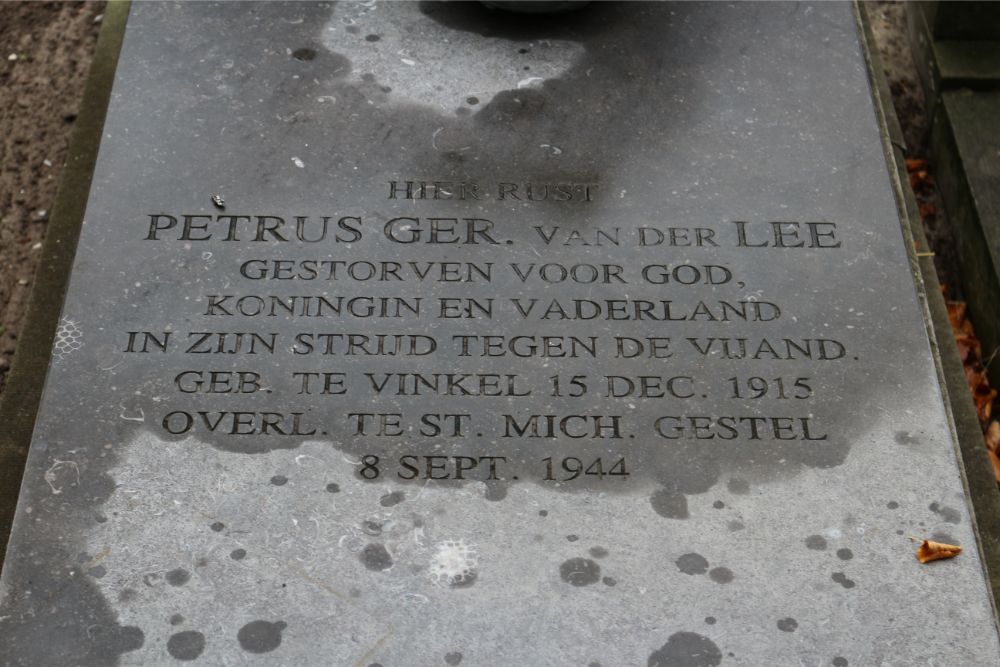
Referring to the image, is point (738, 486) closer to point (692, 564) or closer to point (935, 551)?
point (692, 564)

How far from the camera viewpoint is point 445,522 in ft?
10.4

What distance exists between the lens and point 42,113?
5.12 meters

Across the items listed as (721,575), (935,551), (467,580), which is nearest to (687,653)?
(721,575)

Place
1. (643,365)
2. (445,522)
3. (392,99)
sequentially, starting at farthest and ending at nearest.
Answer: (392,99) < (643,365) < (445,522)

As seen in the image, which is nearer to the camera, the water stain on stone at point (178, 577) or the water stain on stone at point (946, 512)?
the water stain on stone at point (178, 577)

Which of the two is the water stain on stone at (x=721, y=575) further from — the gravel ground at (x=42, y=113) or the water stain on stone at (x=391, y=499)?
the gravel ground at (x=42, y=113)

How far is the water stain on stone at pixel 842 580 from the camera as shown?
10.0 ft

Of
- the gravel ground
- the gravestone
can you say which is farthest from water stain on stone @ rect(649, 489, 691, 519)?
the gravel ground

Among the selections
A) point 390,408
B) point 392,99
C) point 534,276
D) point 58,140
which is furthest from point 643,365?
point 58,140

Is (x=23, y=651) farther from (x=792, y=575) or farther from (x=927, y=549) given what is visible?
(x=927, y=549)

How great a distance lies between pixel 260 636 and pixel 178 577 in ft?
0.85

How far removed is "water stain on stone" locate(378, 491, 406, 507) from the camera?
319cm

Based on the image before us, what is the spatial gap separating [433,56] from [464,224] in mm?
727

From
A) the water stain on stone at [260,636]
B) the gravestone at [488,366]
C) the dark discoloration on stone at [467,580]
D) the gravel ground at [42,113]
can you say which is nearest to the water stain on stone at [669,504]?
the gravestone at [488,366]
